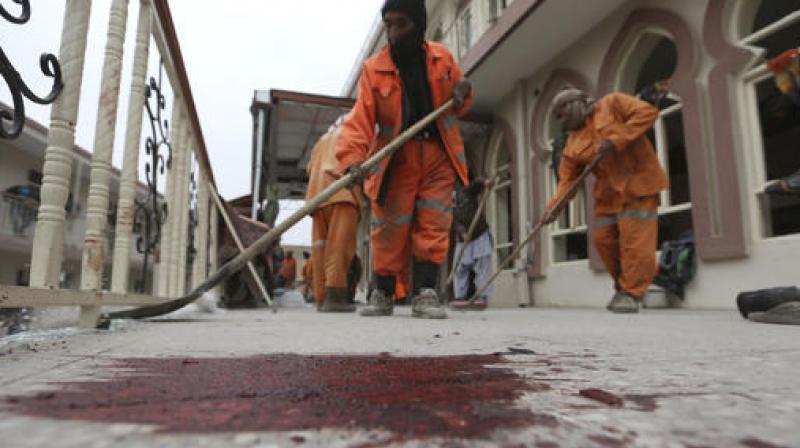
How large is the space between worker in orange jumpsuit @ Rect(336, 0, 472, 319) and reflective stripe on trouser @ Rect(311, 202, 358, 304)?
2.47ft

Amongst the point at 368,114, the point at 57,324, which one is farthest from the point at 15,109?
the point at 368,114

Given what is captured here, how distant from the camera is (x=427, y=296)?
2531mm

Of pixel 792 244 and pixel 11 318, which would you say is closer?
pixel 11 318

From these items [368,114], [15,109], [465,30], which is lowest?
[15,109]

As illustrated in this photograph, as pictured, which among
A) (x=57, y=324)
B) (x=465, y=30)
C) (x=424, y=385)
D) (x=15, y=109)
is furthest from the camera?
(x=465, y=30)

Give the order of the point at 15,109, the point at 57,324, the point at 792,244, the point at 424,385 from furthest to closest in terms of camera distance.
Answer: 1. the point at 792,244
2. the point at 57,324
3. the point at 15,109
4. the point at 424,385

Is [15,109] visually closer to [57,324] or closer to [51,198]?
[51,198]

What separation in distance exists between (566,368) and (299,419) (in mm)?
500

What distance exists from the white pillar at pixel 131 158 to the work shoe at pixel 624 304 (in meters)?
2.89

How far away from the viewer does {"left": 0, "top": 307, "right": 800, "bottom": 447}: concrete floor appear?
15.4 inches

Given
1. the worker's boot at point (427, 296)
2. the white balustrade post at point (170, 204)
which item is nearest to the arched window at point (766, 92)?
the worker's boot at point (427, 296)

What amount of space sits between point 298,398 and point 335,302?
3.18m

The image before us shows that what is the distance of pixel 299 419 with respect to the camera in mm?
449

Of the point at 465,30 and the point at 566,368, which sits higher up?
the point at 465,30
